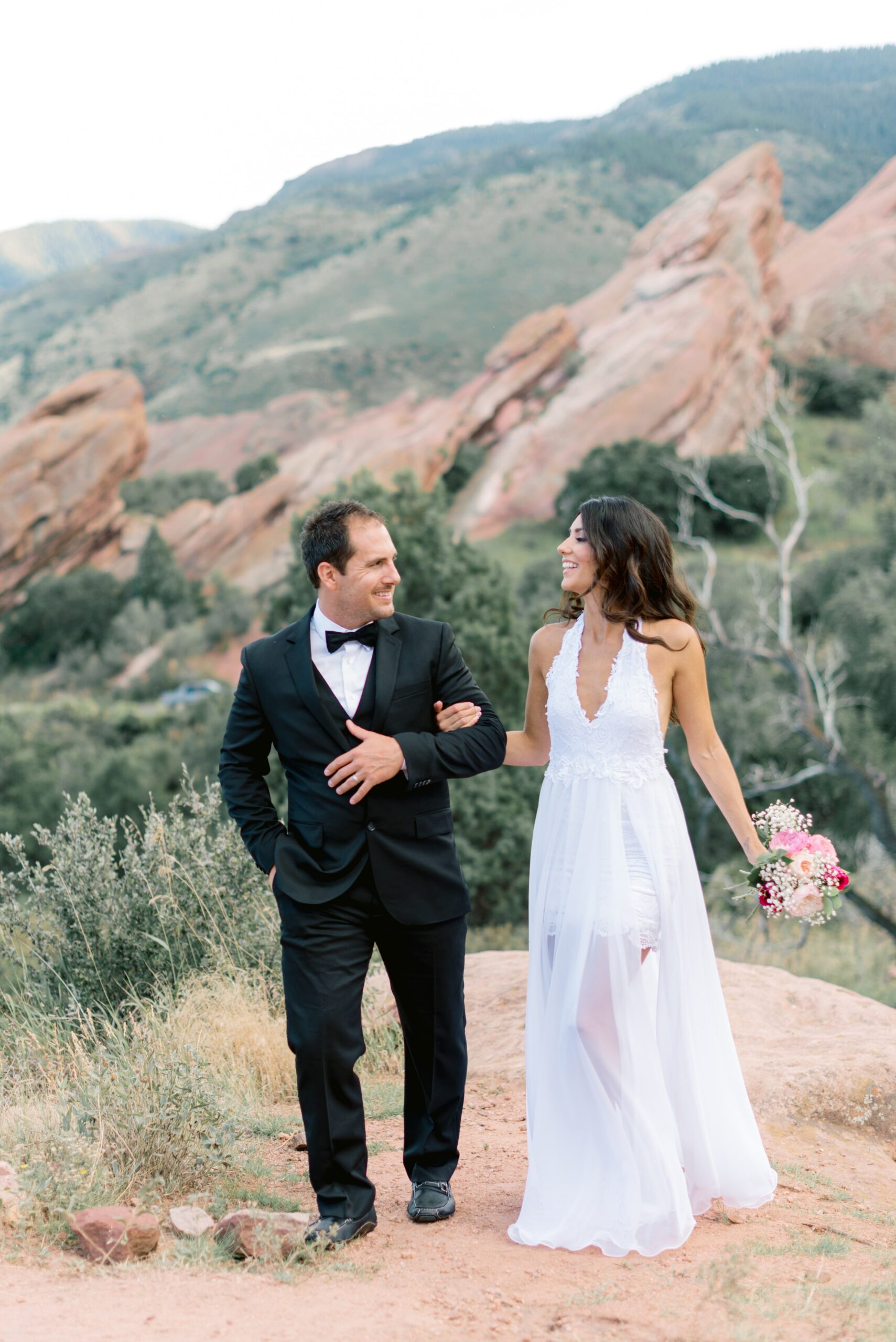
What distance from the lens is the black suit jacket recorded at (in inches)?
132

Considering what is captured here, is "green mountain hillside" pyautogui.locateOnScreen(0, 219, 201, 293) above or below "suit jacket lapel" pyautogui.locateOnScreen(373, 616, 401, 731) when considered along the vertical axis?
above

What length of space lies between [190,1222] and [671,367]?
4737 centimetres

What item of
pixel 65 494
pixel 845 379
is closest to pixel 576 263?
pixel 845 379

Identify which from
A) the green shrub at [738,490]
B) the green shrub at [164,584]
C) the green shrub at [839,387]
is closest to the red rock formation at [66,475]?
the green shrub at [164,584]

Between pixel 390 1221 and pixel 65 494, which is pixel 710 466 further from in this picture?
pixel 390 1221

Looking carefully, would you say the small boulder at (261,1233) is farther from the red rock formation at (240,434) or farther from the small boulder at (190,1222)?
the red rock formation at (240,434)

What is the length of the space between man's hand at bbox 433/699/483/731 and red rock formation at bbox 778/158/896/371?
56.1 m

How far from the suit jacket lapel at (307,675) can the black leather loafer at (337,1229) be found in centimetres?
131

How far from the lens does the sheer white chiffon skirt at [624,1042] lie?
3352 mm

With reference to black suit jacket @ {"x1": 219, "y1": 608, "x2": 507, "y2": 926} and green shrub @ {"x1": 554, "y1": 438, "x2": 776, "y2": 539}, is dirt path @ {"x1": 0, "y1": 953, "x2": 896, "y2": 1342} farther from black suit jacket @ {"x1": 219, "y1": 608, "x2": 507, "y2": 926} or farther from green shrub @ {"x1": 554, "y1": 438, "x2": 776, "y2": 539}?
green shrub @ {"x1": 554, "y1": 438, "x2": 776, "y2": 539}

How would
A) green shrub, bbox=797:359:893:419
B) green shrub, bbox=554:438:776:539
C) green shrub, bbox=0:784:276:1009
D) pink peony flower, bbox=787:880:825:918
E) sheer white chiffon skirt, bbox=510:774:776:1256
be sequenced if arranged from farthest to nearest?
green shrub, bbox=797:359:893:419, green shrub, bbox=554:438:776:539, green shrub, bbox=0:784:276:1009, pink peony flower, bbox=787:880:825:918, sheer white chiffon skirt, bbox=510:774:776:1256

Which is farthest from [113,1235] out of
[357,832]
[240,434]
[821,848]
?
[240,434]

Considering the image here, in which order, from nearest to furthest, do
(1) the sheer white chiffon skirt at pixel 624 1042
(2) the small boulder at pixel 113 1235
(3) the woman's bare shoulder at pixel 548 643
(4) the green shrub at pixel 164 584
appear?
(2) the small boulder at pixel 113 1235 < (1) the sheer white chiffon skirt at pixel 624 1042 < (3) the woman's bare shoulder at pixel 548 643 < (4) the green shrub at pixel 164 584

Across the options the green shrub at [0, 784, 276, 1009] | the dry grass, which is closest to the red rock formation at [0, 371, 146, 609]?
the green shrub at [0, 784, 276, 1009]
